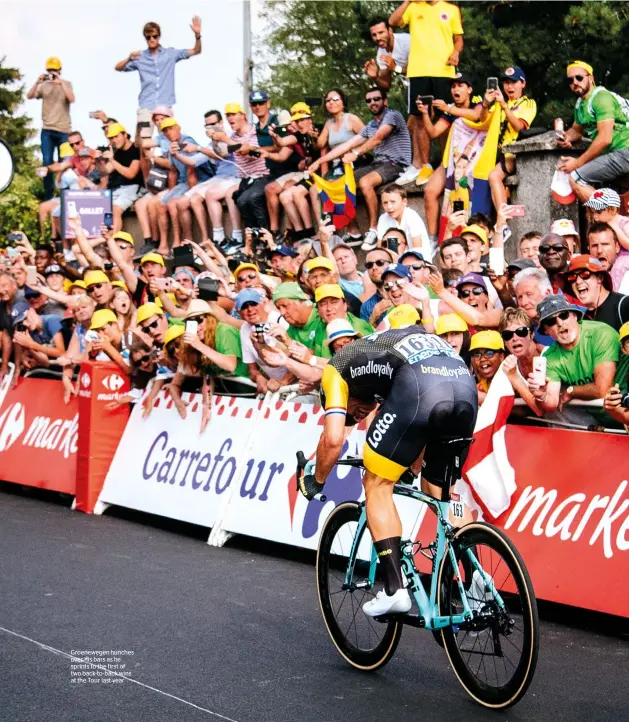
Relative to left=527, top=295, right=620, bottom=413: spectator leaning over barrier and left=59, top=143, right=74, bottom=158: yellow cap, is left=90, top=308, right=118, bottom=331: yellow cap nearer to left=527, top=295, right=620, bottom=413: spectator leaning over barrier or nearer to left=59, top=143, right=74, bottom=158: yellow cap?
left=527, top=295, right=620, bottom=413: spectator leaning over barrier

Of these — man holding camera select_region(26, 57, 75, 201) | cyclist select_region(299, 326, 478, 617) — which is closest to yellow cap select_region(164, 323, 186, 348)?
cyclist select_region(299, 326, 478, 617)

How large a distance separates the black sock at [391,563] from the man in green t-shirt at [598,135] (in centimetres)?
581

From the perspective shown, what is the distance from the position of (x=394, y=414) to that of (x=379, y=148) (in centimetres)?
799

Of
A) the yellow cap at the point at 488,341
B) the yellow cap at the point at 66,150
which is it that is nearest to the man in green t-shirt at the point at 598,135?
the yellow cap at the point at 488,341

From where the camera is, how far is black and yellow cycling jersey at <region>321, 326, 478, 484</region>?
5797 mm

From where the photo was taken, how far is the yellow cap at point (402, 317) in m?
6.26

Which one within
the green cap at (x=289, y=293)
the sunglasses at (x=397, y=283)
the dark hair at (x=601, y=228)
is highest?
the dark hair at (x=601, y=228)

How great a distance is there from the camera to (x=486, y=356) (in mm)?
7949

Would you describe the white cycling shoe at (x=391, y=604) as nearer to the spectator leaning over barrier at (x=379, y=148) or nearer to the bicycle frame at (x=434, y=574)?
the bicycle frame at (x=434, y=574)

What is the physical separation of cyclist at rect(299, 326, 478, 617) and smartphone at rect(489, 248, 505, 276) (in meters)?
4.32

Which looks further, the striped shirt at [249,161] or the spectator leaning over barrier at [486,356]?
the striped shirt at [249,161]

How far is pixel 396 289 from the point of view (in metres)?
9.12

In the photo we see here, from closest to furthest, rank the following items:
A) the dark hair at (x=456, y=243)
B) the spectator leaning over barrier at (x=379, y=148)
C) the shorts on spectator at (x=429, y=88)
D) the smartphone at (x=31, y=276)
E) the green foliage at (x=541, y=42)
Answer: the dark hair at (x=456, y=243), the spectator leaning over barrier at (x=379, y=148), the shorts on spectator at (x=429, y=88), the smartphone at (x=31, y=276), the green foliage at (x=541, y=42)

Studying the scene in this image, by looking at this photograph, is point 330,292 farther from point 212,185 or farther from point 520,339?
point 212,185
